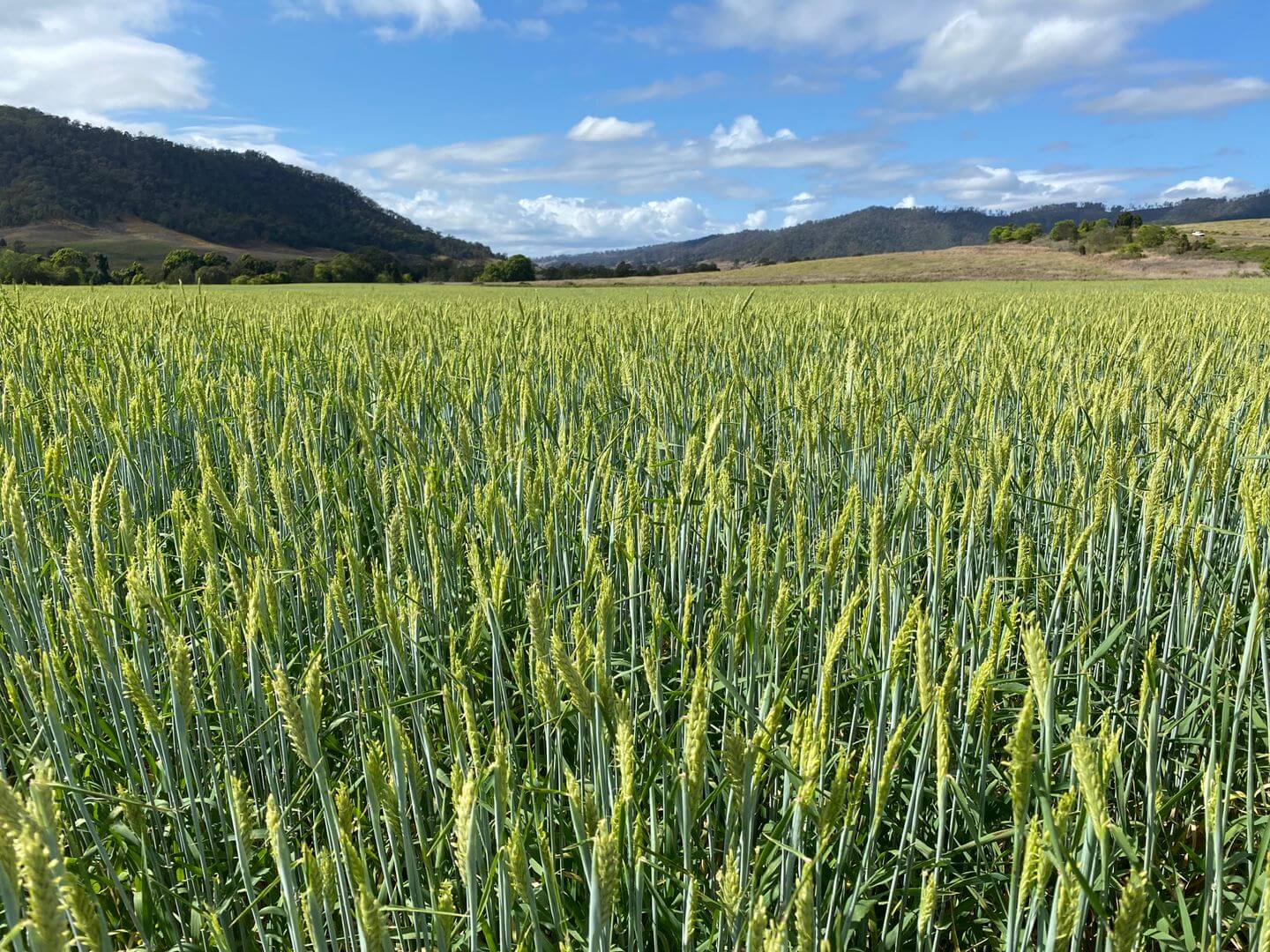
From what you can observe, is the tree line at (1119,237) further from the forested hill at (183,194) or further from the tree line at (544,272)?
the forested hill at (183,194)

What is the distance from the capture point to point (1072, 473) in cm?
196

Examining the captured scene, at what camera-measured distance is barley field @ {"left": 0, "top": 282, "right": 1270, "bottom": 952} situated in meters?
0.67

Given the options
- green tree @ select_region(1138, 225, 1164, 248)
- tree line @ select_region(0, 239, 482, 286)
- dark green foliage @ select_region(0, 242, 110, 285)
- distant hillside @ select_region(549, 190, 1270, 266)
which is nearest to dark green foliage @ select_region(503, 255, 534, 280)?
tree line @ select_region(0, 239, 482, 286)

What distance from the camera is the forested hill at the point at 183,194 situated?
7350cm

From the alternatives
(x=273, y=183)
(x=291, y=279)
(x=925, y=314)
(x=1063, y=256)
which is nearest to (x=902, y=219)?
(x=273, y=183)

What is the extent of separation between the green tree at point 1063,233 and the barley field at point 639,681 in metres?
49.2

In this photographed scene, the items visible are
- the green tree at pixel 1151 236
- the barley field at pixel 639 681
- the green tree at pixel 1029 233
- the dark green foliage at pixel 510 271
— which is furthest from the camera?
the green tree at pixel 1029 233

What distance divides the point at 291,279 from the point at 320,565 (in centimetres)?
3381

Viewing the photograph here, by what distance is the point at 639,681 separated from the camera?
1.50 metres

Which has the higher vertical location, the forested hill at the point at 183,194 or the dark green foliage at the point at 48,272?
the forested hill at the point at 183,194

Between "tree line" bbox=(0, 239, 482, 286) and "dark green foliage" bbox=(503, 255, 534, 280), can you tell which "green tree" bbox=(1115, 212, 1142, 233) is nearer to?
"dark green foliage" bbox=(503, 255, 534, 280)

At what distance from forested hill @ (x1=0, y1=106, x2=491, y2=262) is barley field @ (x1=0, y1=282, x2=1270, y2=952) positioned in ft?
227

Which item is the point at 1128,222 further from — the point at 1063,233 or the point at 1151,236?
the point at 1151,236

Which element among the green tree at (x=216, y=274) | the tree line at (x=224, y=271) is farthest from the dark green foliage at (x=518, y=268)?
the green tree at (x=216, y=274)
